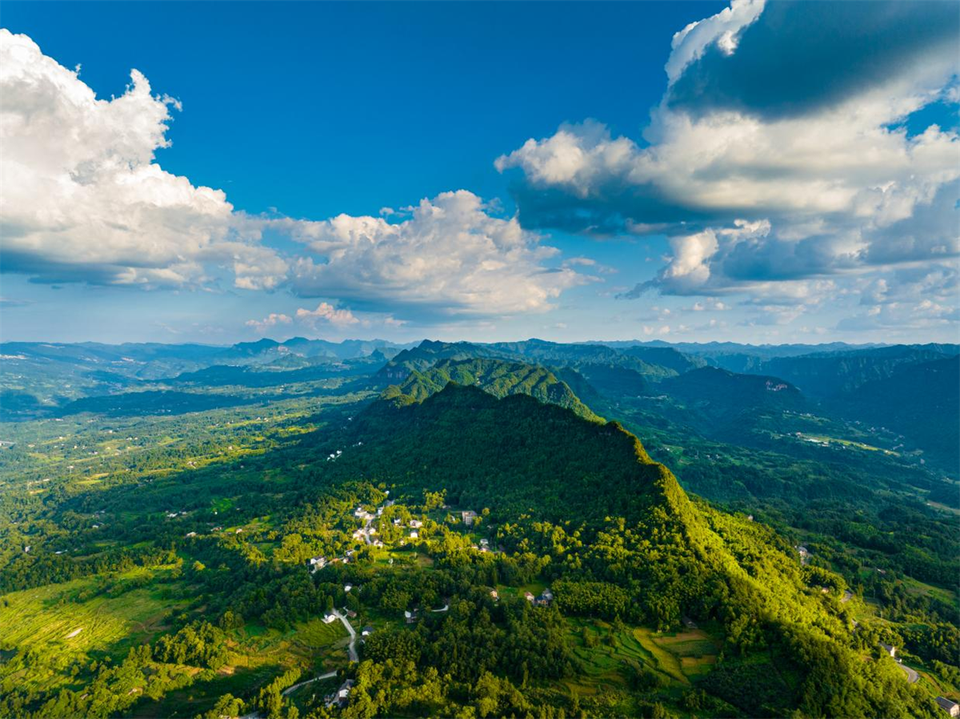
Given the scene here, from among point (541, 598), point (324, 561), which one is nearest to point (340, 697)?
point (541, 598)

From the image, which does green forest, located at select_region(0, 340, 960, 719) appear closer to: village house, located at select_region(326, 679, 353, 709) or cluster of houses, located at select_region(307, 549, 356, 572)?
village house, located at select_region(326, 679, 353, 709)

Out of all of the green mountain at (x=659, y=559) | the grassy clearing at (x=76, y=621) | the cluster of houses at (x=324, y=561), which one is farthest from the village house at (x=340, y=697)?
the grassy clearing at (x=76, y=621)

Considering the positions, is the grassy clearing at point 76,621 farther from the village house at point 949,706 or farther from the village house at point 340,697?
the village house at point 949,706

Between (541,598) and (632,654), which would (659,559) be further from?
(541,598)


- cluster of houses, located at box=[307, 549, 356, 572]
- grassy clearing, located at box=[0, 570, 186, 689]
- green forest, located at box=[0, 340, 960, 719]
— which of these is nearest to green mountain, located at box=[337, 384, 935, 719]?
green forest, located at box=[0, 340, 960, 719]

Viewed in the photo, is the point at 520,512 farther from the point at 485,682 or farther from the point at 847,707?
the point at 847,707

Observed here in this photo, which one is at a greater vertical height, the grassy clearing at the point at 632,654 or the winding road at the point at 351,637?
the grassy clearing at the point at 632,654

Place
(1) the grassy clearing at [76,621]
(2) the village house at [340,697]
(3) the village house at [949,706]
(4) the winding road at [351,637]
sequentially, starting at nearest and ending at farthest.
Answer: (2) the village house at [340,697]
(3) the village house at [949,706]
(4) the winding road at [351,637]
(1) the grassy clearing at [76,621]

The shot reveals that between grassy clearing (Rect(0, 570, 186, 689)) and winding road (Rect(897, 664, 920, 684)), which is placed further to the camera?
grassy clearing (Rect(0, 570, 186, 689))

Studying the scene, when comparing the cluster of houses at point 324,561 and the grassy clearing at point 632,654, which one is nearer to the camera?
the grassy clearing at point 632,654
